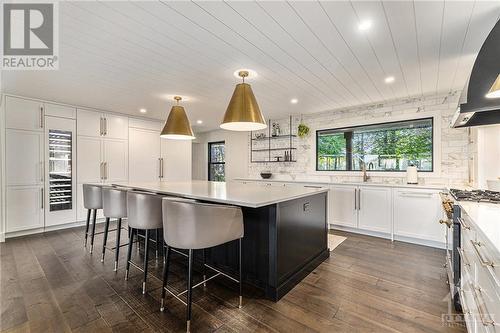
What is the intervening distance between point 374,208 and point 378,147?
50.3 inches

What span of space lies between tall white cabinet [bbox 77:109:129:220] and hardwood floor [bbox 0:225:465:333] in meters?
1.96

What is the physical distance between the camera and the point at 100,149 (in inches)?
190

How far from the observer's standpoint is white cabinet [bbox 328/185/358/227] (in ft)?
13.4

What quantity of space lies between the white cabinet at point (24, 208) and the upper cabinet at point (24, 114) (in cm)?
107

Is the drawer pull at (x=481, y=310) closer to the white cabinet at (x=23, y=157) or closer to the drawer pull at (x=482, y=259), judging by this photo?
the drawer pull at (x=482, y=259)

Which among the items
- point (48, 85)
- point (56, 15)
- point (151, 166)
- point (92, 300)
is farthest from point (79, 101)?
point (92, 300)

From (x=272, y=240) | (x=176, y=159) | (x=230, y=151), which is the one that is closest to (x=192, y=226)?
(x=272, y=240)

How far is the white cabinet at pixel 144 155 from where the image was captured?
17.5ft

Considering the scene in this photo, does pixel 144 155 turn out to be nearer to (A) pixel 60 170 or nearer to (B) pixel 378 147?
(A) pixel 60 170

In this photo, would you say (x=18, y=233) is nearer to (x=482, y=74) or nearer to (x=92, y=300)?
(x=92, y=300)

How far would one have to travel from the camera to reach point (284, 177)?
568 cm

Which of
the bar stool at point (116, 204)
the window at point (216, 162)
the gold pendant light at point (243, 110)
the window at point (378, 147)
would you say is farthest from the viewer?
the window at point (216, 162)

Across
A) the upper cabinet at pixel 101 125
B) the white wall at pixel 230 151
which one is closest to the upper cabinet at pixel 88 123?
the upper cabinet at pixel 101 125

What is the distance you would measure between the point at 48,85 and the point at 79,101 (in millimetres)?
834
